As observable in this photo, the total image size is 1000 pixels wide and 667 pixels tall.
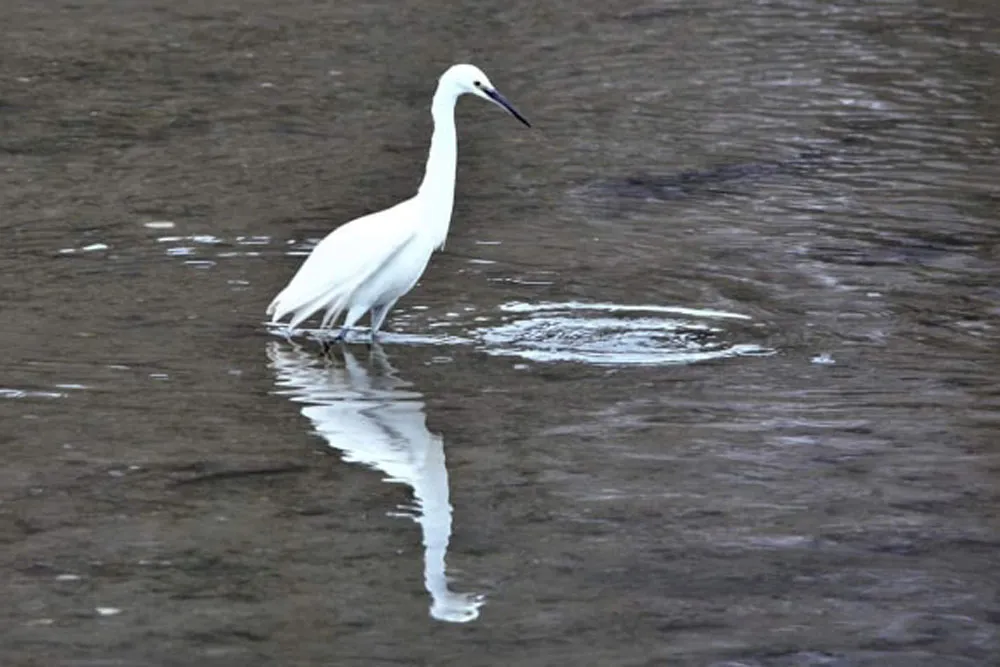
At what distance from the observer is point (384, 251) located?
29.5 feet

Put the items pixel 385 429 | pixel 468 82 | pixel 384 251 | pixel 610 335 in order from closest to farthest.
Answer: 1. pixel 385 429
2. pixel 384 251
3. pixel 610 335
4. pixel 468 82

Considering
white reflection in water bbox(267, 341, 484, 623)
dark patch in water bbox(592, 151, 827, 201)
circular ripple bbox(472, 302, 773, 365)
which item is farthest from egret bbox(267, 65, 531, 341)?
dark patch in water bbox(592, 151, 827, 201)

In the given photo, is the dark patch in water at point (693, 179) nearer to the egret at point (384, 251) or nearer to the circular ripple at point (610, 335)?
the circular ripple at point (610, 335)

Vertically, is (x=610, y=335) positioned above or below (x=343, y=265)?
below

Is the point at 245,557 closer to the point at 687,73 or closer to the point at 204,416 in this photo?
the point at 204,416


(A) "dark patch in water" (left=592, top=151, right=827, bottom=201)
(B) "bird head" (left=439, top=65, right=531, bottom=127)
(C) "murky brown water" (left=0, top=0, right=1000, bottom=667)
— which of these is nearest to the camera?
(C) "murky brown water" (left=0, top=0, right=1000, bottom=667)

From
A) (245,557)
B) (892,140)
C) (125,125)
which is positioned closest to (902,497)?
(245,557)

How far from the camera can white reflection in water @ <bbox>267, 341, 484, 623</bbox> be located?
20.5 ft

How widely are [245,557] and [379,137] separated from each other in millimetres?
7757

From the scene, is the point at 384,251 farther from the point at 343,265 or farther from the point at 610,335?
the point at 610,335

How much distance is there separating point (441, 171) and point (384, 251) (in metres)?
0.51

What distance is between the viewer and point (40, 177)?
498 inches

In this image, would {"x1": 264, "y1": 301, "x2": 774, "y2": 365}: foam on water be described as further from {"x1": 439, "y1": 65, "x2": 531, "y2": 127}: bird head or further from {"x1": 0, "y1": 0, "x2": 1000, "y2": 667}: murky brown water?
{"x1": 439, "y1": 65, "x2": 531, "y2": 127}: bird head

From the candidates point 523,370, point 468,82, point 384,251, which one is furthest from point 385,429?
point 468,82
